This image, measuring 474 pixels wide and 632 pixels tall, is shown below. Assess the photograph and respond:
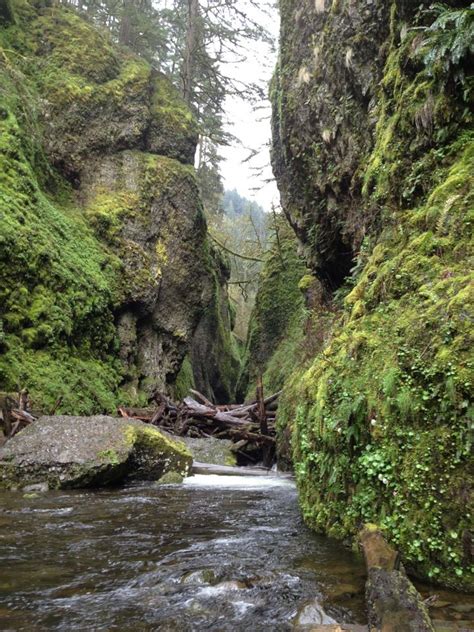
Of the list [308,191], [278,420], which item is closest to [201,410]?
[278,420]

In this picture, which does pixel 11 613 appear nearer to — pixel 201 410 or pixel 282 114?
pixel 201 410

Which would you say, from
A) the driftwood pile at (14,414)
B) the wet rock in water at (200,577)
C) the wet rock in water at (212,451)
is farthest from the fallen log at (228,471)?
the wet rock in water at (200,577)

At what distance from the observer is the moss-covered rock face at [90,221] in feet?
40.6

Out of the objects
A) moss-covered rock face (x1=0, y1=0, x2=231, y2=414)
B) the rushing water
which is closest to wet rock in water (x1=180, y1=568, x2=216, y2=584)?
the rushing water

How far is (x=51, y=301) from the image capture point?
13.0 m

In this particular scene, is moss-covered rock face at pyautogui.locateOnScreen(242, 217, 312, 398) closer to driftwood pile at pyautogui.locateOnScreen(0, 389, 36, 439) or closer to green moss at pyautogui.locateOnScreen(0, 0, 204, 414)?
green moss at pyautogui.locateOnScreen(0, 0, 204, 414)

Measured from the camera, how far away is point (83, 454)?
777 cm

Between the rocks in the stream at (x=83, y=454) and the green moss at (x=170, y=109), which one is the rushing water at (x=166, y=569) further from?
the green moss at (x=170, y=109)

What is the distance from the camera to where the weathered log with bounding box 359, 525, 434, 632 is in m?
2.61

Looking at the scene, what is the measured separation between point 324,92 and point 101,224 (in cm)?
910

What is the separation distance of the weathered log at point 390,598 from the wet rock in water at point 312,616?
1.05ft

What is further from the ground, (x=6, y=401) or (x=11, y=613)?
→ (x=6, y=401)

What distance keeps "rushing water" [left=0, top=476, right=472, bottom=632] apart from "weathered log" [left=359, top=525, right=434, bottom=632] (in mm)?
300

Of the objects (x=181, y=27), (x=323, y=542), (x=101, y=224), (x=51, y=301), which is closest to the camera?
(x=323, y=542)
